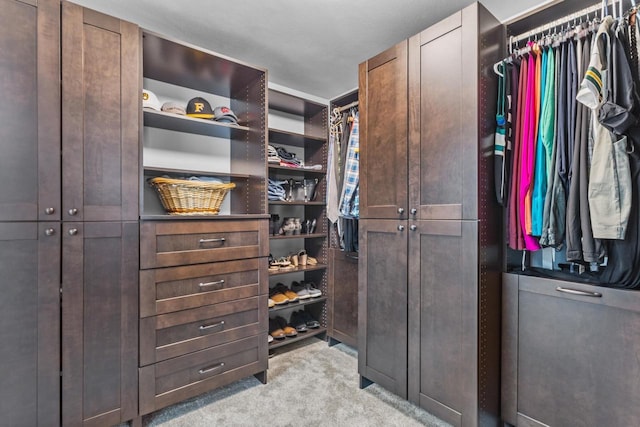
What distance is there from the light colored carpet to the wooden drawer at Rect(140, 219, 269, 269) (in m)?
0.86

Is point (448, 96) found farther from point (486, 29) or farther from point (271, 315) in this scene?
point (271, 315)

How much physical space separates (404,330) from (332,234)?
1135 mm

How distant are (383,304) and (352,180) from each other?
35.0 inches

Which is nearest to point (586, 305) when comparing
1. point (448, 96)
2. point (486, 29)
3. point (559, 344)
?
point (559, 344)

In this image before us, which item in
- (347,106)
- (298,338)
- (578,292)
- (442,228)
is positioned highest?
(347,106)

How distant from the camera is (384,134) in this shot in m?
1.89

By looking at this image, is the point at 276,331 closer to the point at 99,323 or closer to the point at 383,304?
the point at 383,304

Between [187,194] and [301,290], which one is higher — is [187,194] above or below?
above

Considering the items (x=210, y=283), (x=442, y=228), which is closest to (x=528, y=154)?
(x=442, y=228)

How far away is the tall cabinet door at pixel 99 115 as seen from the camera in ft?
4.75

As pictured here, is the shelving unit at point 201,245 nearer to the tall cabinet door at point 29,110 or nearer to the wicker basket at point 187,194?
the wicker basket at point 187,194

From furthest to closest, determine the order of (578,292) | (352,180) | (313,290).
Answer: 1. (313,290)
2. (352,180)
3. (578,292)

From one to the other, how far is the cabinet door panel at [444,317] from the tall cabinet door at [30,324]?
1739 mm

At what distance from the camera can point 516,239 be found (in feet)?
4.96
